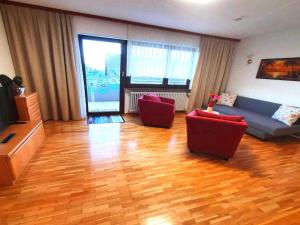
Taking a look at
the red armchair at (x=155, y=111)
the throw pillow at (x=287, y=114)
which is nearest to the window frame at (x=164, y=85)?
the red armchair at (x=155, y=111)

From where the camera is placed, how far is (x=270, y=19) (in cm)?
283

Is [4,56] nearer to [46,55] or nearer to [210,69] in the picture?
[46,55]

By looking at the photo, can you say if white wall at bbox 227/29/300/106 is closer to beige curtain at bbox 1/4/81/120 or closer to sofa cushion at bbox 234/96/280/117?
sofa cushion at bbox 234/96/280/117

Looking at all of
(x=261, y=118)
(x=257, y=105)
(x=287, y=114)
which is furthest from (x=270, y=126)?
(x=257, y=105)

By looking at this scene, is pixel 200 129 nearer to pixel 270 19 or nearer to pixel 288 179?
pixel 288 179

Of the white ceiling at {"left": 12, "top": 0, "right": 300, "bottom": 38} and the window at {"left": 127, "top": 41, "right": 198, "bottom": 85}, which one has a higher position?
the white ceiling at {"left": 12, "top": 0, "right": 300, "bottom": 38}

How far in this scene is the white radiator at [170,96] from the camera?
4.10 m

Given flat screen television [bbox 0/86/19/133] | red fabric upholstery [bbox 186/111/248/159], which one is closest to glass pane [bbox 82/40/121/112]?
flat screen television [bbox 0/86/19/133]

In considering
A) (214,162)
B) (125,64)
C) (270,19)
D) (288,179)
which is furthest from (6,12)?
(288,179)

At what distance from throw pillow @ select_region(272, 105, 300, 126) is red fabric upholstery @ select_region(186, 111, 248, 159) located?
173 cm

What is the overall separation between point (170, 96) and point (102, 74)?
1968 millimetres

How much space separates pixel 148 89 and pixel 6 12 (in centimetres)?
313

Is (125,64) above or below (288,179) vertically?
above

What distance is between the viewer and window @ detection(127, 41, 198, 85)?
12.7ft
